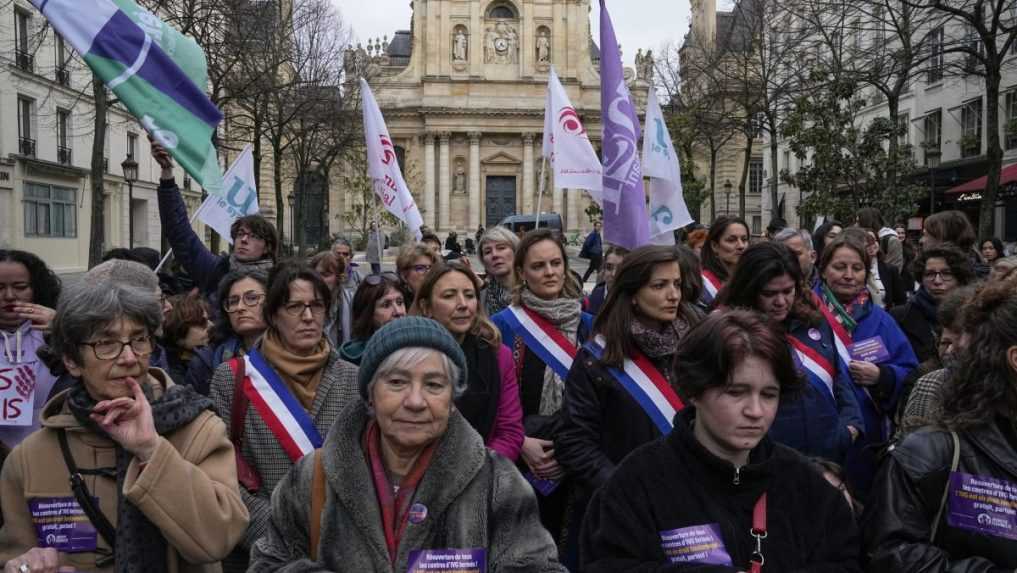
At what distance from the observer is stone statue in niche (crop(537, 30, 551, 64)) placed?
59562 millimetres

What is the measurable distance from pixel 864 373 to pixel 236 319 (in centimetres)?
335

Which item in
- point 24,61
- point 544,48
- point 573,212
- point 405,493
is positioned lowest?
point 405,493

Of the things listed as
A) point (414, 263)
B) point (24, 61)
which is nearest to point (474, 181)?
point (24, 61)

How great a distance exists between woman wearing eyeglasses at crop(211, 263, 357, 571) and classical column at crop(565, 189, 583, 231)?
55248 millimetres

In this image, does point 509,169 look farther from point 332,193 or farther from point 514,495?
point 514,495

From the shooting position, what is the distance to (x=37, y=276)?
14.6 feet

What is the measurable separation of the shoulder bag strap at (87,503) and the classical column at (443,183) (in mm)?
56033

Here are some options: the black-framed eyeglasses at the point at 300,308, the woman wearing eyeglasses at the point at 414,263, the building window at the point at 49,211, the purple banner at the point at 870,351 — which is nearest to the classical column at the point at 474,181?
the building window at the point at 49,211

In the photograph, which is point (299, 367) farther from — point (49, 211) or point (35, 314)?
point (49, 211)

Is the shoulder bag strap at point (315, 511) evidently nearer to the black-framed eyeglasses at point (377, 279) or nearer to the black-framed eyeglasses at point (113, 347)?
the black-framed eyeglasses at point (113, 347)

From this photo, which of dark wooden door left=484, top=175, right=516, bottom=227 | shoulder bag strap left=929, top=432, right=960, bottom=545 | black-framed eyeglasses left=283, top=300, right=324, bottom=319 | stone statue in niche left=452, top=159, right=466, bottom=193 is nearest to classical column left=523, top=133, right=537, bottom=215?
dark wooden door left=484, top=175, right=516, bottom=227

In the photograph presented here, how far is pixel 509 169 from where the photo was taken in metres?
60.7

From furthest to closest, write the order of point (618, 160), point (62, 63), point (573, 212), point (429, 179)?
point (573, 212) → point (429, 179) → point (62, 63) → point (618, 160)

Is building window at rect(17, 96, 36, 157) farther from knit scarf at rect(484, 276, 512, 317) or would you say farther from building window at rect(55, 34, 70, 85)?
knit scarf at rect(484, 276, 512, 317)
